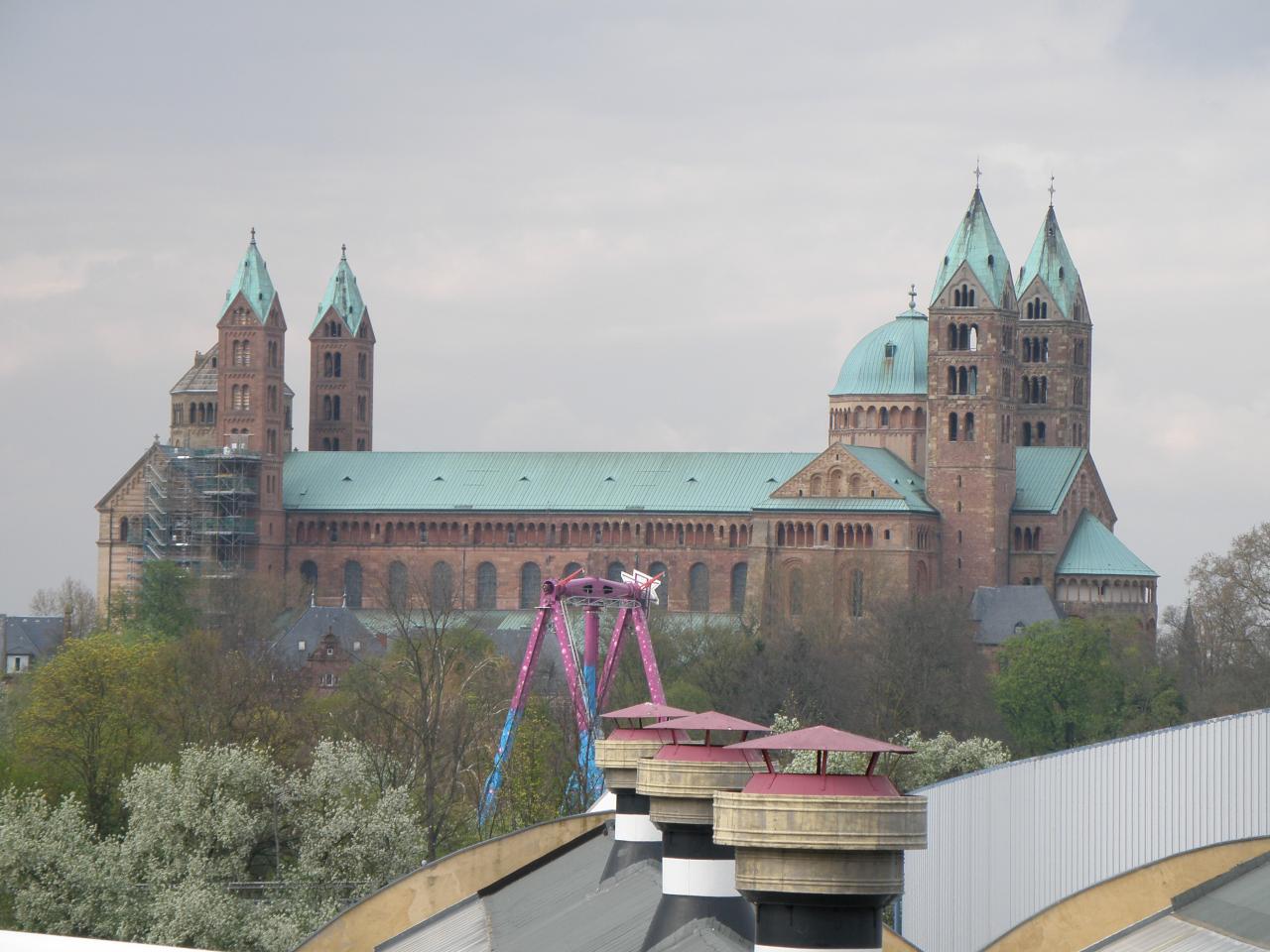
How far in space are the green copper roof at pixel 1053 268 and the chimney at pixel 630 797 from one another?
10931cm

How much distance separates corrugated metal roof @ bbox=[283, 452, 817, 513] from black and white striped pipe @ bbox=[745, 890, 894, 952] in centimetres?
11863

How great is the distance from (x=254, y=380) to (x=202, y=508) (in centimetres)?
806

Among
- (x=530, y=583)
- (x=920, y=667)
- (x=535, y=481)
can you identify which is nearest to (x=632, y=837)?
(x=920, y=667)

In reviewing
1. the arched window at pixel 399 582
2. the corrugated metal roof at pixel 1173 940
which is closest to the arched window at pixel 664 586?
the arched window at pixel 399 582

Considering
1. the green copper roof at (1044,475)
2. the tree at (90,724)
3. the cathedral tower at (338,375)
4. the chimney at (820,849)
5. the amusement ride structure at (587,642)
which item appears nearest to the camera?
the chimney at (820,849)

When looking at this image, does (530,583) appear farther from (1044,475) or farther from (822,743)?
(822,743)

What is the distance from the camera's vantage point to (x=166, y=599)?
13325 cm

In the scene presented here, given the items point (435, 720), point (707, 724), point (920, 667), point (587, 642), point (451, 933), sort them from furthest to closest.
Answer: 1. point (920, 667)
2. point (587, 642)
3. point (435, 720)
4. point (451, 933)
5. point (707, 724)

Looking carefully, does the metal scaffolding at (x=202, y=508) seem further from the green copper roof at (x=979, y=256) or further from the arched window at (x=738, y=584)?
the green copper roof at (x=979, y=256)

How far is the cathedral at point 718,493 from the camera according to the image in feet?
419

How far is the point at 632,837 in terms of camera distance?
1231 inches

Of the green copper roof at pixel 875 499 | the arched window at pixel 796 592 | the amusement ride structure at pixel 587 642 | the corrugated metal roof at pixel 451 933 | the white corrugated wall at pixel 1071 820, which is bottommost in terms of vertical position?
the corrugated metal roof at pixel 451 933

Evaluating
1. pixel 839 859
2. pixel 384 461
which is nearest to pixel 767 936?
pixel 839 859

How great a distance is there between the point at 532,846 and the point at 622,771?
5962mm
